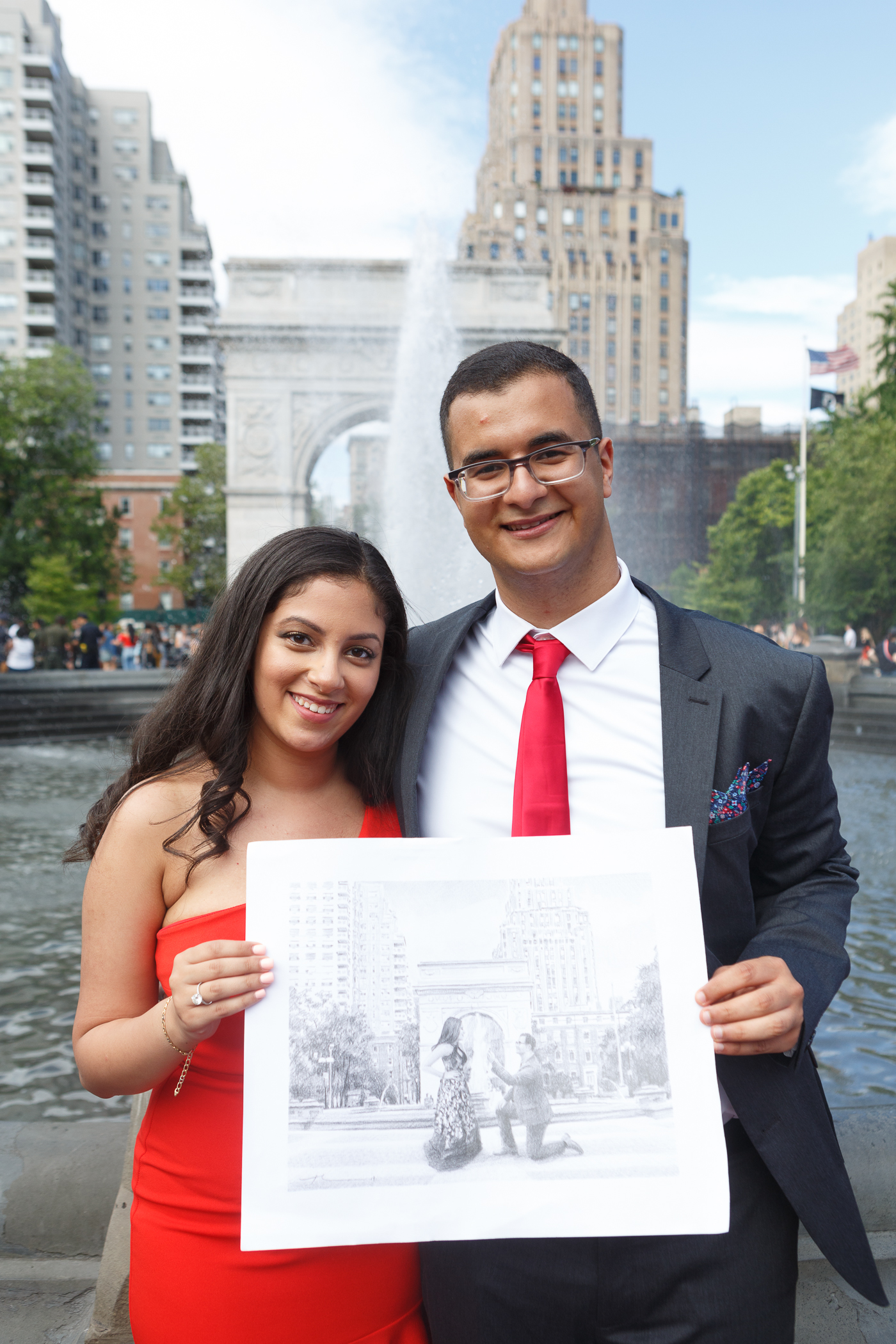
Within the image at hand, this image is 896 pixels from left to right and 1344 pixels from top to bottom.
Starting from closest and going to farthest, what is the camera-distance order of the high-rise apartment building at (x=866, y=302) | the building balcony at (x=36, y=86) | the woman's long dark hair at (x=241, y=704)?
the woman's long dark hair at (x=241, y=704), the building balcony at (x=36, y=86), the high-rise apartment building at (x=866, y=302)

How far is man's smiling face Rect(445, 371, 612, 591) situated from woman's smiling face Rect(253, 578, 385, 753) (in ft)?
0.89

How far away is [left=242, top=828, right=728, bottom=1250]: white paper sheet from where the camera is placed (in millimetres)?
1378

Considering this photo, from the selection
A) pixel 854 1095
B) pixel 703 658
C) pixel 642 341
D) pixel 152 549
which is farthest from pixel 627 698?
pixel 642 341

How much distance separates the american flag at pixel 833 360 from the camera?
26.2 m

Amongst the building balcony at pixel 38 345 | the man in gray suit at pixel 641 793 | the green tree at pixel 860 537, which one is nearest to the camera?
the man in gray suit at pixel 641 793

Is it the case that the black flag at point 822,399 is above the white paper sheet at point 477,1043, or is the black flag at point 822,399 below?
above

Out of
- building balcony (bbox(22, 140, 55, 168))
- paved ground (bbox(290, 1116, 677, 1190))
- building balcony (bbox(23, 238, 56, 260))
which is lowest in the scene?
paved ground (bbox(290, 1116, 677, 1190))

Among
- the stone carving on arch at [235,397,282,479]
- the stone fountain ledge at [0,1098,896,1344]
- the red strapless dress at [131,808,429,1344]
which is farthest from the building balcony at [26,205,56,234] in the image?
the red strapless dress at [131,808,429,1344]

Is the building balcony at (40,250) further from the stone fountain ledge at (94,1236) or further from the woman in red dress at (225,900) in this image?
the woman in red dress at (225,900)

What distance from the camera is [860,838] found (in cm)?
778

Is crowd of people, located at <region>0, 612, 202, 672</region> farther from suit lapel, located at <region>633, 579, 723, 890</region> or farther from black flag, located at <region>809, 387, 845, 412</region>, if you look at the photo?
Result: black flag, located at <region>809, 387, 845, 412</region>

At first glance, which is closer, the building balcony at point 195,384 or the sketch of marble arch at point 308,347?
the sketch of marble arch at point 308,347

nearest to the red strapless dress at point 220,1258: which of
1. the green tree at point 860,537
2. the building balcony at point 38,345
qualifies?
the green tree at point 860,537

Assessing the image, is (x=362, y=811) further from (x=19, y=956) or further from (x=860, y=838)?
(x=860, y=838)
